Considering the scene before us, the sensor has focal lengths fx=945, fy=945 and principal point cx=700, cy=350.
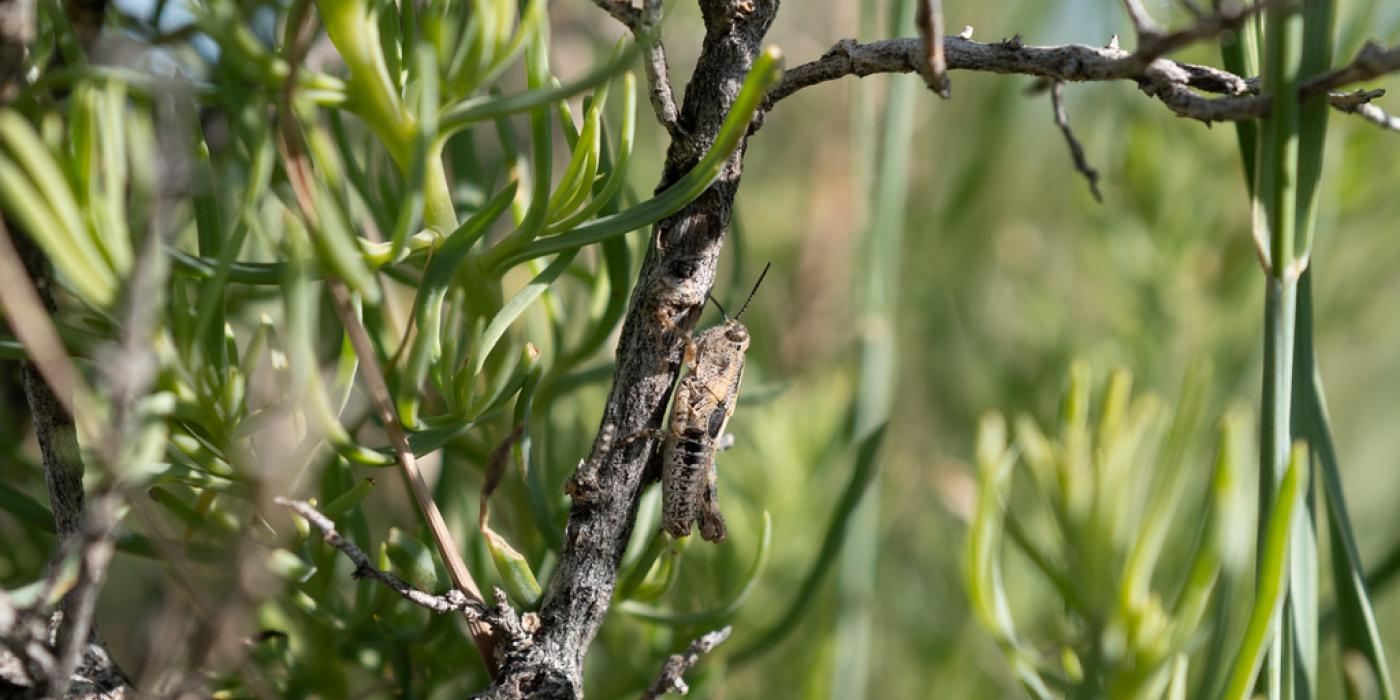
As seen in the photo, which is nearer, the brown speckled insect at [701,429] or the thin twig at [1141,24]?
the thin twig at [1141,24]

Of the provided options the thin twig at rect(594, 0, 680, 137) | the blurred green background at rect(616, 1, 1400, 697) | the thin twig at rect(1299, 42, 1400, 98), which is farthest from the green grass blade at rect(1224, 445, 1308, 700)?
the blurred green background at rect(616, 1, 1400, 697)

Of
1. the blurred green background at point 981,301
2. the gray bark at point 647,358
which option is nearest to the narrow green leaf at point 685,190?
the gray bark at point 647,358

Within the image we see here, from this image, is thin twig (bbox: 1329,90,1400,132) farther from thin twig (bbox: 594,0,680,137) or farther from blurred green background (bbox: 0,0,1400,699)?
thin twig (bbox: 594,0,680,137)

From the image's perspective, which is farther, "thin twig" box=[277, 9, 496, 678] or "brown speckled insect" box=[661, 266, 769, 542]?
"brown speckled insect" box=[661, 266, 769, 542]

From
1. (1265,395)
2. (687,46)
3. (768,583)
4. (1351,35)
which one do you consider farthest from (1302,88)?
(687,46)

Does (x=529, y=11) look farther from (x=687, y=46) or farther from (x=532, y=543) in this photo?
(x=687, y=46)

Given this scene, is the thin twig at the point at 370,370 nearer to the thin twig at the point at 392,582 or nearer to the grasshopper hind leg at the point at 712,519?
the thin twig at the point at 392,582
